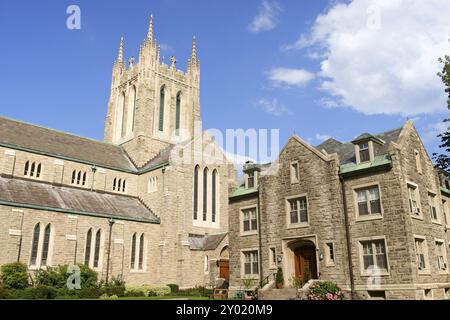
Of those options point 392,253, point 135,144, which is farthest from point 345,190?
point 135,144

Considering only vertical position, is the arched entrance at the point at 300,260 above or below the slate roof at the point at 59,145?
below

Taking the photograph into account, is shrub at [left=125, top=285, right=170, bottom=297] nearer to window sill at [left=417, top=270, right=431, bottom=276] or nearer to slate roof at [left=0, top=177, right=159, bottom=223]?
slate roof at [left=0, top=177, right=159, bottom=223]

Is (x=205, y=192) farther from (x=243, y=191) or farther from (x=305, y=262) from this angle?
(x=305, y=262)

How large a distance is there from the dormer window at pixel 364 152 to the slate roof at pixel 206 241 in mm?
18209

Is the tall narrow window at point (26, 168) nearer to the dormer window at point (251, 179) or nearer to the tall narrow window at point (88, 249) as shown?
the tall narrow window at point (88, 249)

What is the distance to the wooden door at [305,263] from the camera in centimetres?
2337

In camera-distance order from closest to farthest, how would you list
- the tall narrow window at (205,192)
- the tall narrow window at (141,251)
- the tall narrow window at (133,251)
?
the tall narrow window at (133,251) → the tall narrow window at (141,251) → the tall narrow window at (205,192)

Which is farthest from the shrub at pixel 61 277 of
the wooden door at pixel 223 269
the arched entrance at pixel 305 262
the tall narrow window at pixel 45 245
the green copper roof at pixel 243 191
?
the arched entrance at pixel 305 262

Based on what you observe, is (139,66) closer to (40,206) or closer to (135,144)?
(135,144)

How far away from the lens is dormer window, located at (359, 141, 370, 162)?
22.8m

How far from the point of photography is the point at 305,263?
2400 centimetres

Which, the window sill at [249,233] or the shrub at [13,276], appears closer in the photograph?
the shrub at [13,276]

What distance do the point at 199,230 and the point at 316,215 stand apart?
1889 cm

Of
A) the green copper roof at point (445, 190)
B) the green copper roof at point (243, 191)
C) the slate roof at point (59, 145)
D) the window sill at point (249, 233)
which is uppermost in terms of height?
the slate roof at point (59, 145)
